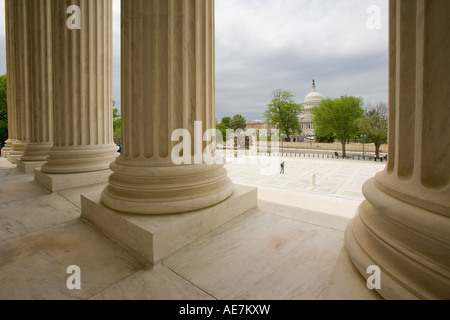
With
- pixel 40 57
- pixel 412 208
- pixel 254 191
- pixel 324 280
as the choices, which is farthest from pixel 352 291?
pixel 40 57

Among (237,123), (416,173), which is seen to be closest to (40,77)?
(416,173)

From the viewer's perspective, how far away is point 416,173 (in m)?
3.53

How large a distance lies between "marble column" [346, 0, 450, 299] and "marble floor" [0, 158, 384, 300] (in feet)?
1.87

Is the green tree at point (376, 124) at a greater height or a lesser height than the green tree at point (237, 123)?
lesser

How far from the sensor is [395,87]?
13.6ft

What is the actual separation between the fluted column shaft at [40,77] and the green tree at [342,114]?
279 feet

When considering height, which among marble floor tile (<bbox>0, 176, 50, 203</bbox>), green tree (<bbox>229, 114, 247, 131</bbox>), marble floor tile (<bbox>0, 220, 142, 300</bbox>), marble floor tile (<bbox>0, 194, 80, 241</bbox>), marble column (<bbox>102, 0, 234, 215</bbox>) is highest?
green tree (<bbox>229, 114, 247, 131</bbox>)

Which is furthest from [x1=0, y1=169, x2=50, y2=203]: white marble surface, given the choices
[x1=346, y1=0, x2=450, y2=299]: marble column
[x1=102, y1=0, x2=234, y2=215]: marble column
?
[x1=346, y1=0, x2=450, y2=299]: marble column

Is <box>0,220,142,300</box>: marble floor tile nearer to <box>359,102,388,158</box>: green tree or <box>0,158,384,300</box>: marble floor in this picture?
<box>0,158,384,300</box>: marble floor

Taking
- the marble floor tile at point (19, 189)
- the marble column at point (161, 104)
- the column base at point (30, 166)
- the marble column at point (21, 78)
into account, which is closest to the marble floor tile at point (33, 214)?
the marble floor tile at point (19, 189)

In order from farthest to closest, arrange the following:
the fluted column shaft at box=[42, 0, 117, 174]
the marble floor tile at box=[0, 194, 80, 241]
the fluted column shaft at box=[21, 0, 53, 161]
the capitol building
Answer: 1. the capitol building
2. the fluted column shaft at box=[21, 0, 53, 161]
3. the fluted column shaft at box=[42, 0, 117, 174]
4. the marble floor tile at box=[0, 194, 80, 241]

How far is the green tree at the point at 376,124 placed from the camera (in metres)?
72.1

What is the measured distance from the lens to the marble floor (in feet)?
12.7

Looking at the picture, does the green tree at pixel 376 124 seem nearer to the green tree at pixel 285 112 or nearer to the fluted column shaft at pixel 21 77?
the green tree at pixel 285 112
